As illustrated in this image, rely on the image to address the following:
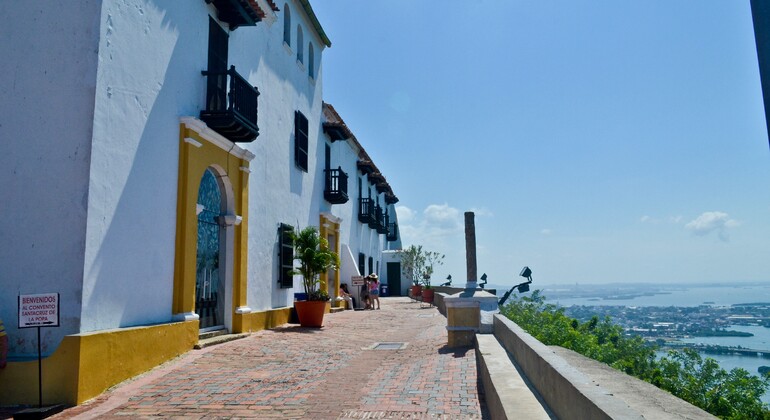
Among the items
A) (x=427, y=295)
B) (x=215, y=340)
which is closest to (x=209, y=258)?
(x=215, y=340)

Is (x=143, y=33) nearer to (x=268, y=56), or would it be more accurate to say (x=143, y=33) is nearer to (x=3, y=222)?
(x=3, y=222)

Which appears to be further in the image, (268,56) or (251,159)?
(268,56)

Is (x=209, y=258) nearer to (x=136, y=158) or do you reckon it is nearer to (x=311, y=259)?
(x=311, y=259)

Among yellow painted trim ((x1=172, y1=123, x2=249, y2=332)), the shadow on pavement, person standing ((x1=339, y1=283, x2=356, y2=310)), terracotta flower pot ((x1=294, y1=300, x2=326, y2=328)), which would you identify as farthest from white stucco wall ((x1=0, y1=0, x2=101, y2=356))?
person standing ((x1=339, y1=283, x2=356, y2=310))

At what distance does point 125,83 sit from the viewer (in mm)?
6969

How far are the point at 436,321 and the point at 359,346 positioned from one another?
5410mm

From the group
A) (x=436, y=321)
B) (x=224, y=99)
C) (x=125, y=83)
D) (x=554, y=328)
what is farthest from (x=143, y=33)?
(x=436, y=321)

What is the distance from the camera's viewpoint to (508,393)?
13.4 ft

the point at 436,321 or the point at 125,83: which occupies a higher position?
the point at 125,83

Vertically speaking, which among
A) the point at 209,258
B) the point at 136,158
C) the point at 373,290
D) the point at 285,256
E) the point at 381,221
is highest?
the point at 381,221

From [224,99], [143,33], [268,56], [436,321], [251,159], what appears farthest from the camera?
[436,321]

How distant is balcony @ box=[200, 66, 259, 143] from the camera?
9016 mm

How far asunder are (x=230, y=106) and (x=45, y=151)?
3356 millimetres

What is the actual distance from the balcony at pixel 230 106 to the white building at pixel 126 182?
27 mm
